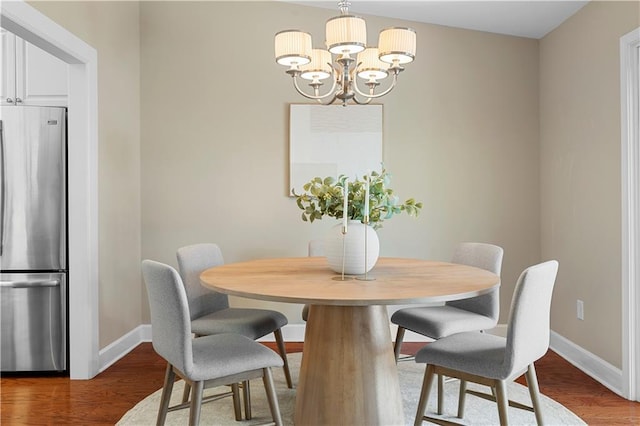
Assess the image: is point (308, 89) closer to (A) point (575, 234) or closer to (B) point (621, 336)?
(A) point (575, 234)

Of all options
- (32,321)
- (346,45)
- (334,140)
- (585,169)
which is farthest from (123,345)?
(585,169)

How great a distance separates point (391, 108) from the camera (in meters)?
3.94

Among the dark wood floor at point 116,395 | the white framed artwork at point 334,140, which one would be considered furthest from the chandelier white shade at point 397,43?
the dark wood floor at point 116,395

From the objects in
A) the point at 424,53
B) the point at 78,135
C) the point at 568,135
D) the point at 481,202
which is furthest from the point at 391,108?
the point at 78,135

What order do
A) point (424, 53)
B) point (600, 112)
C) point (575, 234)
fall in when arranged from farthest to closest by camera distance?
point (424, 53) < point (575, 234) < point (600, 112)

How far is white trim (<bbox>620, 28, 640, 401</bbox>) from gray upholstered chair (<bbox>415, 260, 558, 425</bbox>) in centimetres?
107

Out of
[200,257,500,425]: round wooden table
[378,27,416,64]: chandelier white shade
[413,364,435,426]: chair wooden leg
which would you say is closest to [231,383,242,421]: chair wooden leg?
[200,257,500,425]: round wooden table

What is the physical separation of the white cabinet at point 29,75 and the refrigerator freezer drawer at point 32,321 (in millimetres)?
1149

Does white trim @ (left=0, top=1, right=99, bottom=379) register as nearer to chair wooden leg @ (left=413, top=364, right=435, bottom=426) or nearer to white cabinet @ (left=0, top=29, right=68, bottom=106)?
white cabinet @ (left=0, top=29, right=68, bottom=106)

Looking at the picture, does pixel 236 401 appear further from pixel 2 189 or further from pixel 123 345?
pixel 2 189

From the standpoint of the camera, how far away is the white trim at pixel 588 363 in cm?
292

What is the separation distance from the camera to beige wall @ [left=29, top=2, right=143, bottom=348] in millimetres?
3295

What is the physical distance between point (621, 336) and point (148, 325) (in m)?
3.30

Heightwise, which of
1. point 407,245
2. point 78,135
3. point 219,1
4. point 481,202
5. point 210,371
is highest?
point 219,1
